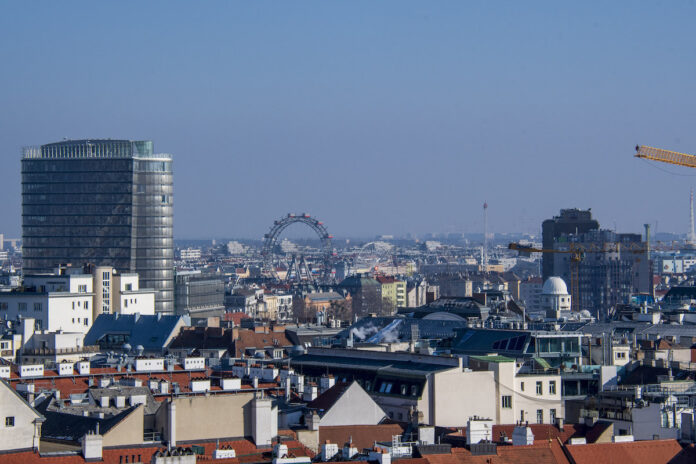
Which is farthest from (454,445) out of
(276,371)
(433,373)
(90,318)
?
(90,318)

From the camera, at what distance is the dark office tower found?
193375 mm

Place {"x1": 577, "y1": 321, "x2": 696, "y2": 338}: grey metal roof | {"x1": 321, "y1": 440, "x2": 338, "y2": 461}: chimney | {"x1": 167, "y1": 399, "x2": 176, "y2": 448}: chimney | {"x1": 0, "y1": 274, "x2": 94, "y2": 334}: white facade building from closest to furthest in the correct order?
{"x1": 321, "y1": 440, "x2": 338, "y2": 461}: chimney, {"x1": 167, "y1": 399, "x2": 176, "y2": 448}: chimney, {"x1": 577, "y1": 321, "x2": 696, "y2": 338}: grey metal roof, {"x1": 0, "y1": 274, "x2": 94, "y2": 334}: white facade building

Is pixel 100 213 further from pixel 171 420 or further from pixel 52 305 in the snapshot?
pixel 171 420

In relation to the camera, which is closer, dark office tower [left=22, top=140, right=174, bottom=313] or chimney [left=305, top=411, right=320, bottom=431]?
chimney [left=305, top=411, right=320, bottom=431]

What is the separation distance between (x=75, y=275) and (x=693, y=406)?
91.6 m

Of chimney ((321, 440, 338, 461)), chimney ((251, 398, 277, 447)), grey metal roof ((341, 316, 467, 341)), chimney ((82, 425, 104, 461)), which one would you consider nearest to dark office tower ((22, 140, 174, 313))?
grey metal roof ((341, 316, 467, 341))

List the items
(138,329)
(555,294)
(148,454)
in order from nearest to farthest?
1. (148,454)
2. (138,329)
3. (555,294)

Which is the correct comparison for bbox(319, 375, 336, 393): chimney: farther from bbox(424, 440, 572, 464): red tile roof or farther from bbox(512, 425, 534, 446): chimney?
bbox(424, 440, 572, 464): red tile roof

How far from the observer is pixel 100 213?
195 meters

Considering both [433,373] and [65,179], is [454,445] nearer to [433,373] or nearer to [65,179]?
[433,373]

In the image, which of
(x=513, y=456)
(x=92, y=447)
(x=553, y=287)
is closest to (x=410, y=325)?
(x=553, y=287)

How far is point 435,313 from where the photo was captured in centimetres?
11862

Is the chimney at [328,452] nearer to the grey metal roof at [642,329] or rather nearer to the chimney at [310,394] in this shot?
the chimney at [310,394]

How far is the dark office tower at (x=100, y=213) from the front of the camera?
7613 inches
